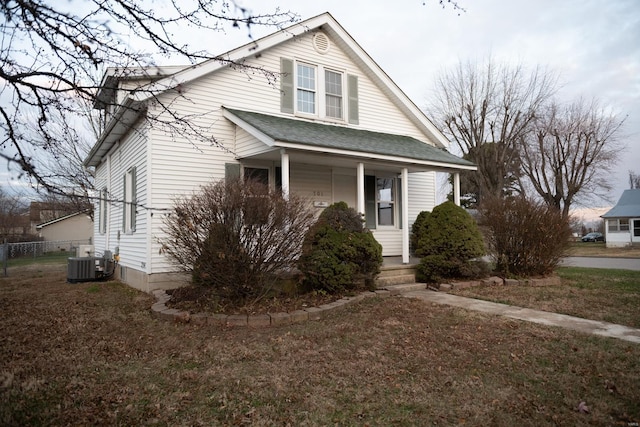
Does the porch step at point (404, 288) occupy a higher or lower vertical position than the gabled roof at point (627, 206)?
lower

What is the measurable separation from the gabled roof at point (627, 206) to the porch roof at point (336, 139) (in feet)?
91.5

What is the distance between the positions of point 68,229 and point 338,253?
41150 millimetres

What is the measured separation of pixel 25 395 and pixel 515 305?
703cm

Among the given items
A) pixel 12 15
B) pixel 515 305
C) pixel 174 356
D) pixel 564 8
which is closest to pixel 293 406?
pixel 174 356

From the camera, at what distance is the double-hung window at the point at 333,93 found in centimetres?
Result: 1122

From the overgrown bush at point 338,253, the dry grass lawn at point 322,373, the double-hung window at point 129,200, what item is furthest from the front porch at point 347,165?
the dry grass lawn at point 322,373

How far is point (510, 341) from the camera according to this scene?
4.97 m

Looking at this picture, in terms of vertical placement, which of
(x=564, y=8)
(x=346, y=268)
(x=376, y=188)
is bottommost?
(x=346, y=268)

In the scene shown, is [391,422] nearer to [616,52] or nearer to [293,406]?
[293,406]

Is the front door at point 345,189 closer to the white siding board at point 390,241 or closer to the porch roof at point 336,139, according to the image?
the white siding board at point 390,241

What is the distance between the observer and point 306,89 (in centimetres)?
1080

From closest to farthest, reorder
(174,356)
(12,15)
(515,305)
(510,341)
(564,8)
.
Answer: (12,15) → (174,356) → (510,341) → (564,8) → (515,305)

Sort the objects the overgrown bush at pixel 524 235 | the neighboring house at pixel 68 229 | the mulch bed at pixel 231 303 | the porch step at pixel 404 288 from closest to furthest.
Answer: the mulch bed at pixel 231 303, the porch step at pixel 404 288, the overgrown bush at pixel 524 235, the neighboring house at pixel 68 229

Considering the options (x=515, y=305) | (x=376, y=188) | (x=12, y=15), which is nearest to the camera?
(x=12, y=15)
